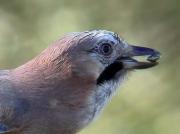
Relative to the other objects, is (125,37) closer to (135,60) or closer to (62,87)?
(135,60)

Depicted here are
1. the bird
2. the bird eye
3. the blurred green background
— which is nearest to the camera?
the bird

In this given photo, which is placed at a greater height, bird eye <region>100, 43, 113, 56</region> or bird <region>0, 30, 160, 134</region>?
bird eye <region>100, 43, 113, 56</region>

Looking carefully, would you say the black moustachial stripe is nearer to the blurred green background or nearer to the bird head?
the bird head

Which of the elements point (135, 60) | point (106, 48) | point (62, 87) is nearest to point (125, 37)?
point (135, 60)

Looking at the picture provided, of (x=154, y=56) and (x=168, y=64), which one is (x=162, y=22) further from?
(x=154, y=56)

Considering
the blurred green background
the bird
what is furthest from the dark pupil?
the blurred green background

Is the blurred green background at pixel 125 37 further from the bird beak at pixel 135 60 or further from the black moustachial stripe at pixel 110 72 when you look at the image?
the black moustachial stripe at pixel 110 72
